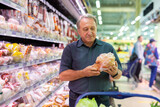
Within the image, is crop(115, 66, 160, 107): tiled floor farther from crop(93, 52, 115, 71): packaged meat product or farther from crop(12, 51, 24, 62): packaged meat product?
crop(12, 51, 24, 62): packaged meat product

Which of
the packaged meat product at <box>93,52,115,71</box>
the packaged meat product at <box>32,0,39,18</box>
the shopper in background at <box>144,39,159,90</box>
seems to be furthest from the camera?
the shopper in background at <box>144,39,159,90</box>

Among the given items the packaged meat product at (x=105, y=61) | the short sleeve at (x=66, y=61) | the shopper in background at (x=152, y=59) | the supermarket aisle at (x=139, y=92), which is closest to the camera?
the packaged meat product at (x=105, y=61)

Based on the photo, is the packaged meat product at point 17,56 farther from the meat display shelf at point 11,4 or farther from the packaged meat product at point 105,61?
the packaged meat product at point 105,61

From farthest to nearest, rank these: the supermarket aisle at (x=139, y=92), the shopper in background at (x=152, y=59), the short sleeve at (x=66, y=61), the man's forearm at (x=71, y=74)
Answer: the shopper in background at (x=152, y=59) < the supermarket aisle at (x=139, y=92) < the short sleeve at (x=66, y=61) < the man's forearm at (x=71, y=74)

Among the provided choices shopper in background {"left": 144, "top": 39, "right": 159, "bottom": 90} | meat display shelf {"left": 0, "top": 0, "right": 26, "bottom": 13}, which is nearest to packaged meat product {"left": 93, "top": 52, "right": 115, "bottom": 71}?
meat display shelf {"left": 0, "top": 0, "right": 26, "bottom": 13}

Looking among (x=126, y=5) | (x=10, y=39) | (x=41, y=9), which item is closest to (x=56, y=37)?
(x=41, y=9)

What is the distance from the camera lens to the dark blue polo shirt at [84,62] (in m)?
1.68

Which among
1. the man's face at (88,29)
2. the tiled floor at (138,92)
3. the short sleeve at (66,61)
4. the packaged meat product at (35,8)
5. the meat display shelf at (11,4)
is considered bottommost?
the tiled floor at (138,92)

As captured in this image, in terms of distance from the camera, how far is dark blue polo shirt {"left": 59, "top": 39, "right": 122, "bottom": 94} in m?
1.68

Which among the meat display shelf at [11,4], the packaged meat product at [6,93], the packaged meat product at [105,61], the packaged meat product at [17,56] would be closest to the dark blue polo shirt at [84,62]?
the packaged meat product at [105,61]

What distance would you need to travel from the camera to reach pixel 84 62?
171 centimetres

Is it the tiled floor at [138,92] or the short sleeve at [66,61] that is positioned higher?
the short sleeve at [66,61]

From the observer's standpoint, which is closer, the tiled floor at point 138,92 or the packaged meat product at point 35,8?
the packaged meat product at point 35,8

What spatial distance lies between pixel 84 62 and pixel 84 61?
0.01 m
